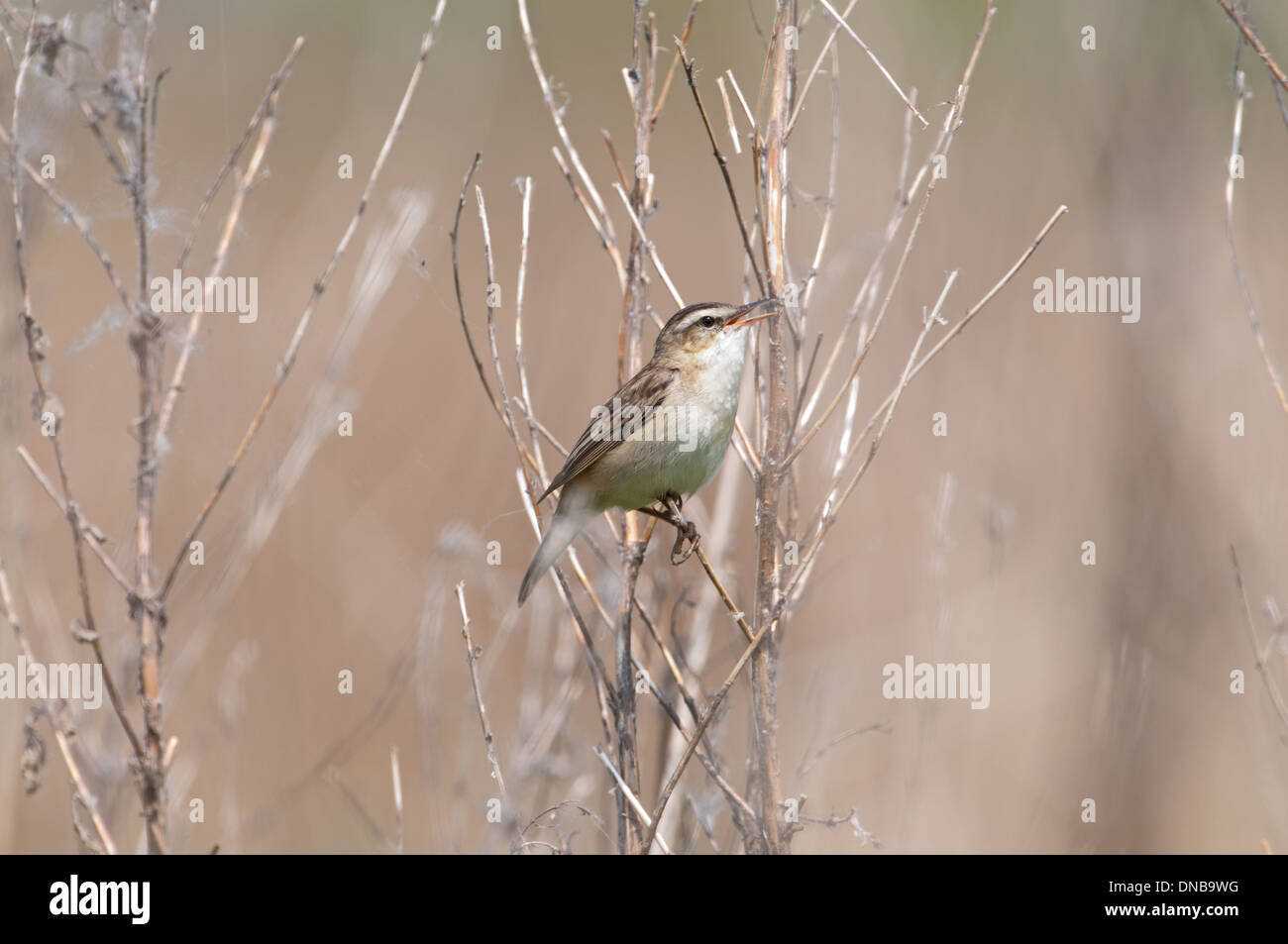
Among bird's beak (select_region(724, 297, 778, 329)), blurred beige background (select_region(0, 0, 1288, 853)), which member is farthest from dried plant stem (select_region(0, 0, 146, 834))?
bird's beak (select_region(724, 297, 778, 329))

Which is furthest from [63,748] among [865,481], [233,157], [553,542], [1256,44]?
[865,481]

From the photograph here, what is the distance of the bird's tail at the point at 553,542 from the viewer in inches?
131

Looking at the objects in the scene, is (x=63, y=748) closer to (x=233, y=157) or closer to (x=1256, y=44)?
(x=233, y=157)

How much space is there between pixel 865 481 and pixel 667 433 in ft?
10.9

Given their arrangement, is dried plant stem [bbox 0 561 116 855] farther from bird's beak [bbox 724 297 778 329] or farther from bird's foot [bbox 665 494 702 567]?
bird's beak [bbox 724 297 778 329]

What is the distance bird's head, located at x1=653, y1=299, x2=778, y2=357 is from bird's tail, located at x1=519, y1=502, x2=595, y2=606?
2.16ft

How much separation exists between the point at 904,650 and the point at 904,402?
1.45 m

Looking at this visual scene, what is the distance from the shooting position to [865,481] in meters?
6.54

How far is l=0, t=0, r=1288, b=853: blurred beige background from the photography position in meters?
4.27

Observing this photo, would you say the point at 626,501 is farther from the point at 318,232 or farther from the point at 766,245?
the point at 318,232

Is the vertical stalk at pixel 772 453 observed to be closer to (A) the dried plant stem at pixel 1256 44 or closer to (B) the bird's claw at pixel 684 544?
(B) the bird's claw at pixel 684 544

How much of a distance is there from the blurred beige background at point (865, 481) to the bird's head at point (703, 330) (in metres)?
0.52

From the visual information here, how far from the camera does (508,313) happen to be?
24.0 ft

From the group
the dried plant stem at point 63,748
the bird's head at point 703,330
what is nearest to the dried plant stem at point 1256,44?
the bird's head at point 703,330
